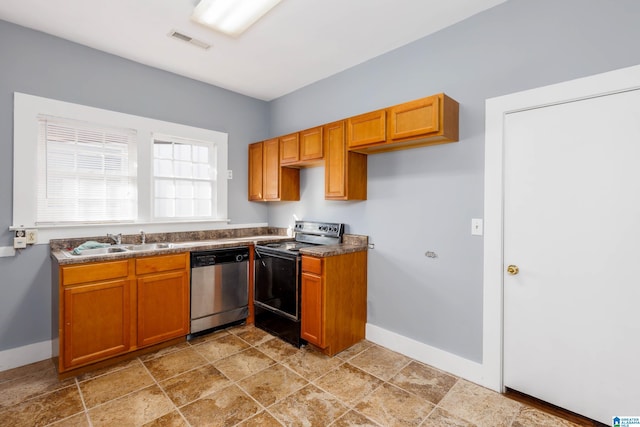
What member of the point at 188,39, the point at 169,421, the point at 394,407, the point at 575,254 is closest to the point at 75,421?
the point at 169,421

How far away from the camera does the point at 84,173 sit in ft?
9.76

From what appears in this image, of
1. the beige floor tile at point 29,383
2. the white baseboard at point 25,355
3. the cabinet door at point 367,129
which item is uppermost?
the cabinet door at point 367,129

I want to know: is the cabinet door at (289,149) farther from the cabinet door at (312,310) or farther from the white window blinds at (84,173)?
the white window blinds at (84,173)

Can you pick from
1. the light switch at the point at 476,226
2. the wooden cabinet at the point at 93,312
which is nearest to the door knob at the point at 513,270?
the light switch at the point at 476,226

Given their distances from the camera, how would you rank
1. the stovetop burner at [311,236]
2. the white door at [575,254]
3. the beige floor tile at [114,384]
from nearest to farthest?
the white door at [575,254] → the beige floor tile at [114,384] → the stovetop burner at [311,236]

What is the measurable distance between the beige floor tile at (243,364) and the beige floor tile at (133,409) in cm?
49

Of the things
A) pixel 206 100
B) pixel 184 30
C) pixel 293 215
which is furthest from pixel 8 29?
pixel 293 215

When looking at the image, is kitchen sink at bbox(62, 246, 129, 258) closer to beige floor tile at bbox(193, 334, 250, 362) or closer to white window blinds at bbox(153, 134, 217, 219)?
white window blinds at bbox(153, 134, 217, 219)

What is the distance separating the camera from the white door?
1.80m

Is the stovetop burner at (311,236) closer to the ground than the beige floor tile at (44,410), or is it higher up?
higher up

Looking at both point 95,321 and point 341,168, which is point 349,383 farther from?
point 95,321

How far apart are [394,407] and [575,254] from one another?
61.6 inches

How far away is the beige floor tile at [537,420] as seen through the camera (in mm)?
1900

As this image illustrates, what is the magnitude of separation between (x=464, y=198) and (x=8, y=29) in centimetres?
405
